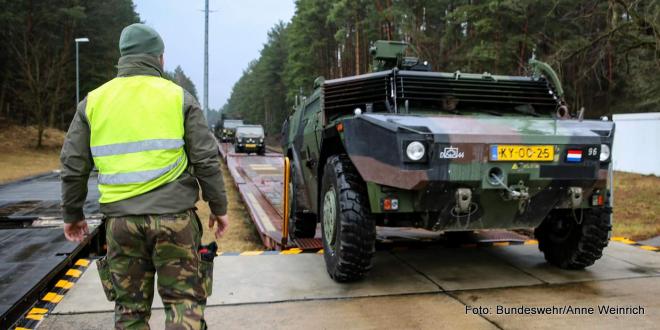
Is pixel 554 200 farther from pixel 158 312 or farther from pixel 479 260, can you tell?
pixel 158 312

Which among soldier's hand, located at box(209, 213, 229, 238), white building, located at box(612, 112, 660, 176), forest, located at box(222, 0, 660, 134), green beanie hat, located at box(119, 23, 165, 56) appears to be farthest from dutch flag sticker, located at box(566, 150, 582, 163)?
white building, located at box(612, 112, 660, 176)

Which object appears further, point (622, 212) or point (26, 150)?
point (26, 150)

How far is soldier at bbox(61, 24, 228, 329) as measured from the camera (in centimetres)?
258

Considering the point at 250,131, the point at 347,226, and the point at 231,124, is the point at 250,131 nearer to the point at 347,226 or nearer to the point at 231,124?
the point at 231,124

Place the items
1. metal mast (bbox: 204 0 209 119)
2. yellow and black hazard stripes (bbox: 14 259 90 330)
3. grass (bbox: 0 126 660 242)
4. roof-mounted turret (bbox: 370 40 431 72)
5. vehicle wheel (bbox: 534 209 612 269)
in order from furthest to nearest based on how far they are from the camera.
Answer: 1. metal mast (bbox: 204 0 209 119)
2. grass (bbox: 0 126 660 242)
3. roof-mounted turret (bbox: 370 40 431 72)
4. vehicle wheel (bbox: 534 209 612 269)
5. yellow and black hazard stripes (bbox: 14 259 90 330)

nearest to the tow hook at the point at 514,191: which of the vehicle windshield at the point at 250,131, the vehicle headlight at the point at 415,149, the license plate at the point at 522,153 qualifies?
the license plate at the point at 522,153

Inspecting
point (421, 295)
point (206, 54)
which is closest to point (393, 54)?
point (421, 295)

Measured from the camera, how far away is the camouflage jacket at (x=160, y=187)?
8.48 feet

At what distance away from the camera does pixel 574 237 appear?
482 centimetres

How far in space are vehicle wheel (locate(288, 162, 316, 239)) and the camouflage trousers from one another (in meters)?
3.93

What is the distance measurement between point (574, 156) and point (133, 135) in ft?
10.0

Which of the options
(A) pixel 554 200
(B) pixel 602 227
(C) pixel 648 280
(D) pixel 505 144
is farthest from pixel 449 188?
(C) pixel 648 280

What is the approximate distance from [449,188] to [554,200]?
0.92 metres

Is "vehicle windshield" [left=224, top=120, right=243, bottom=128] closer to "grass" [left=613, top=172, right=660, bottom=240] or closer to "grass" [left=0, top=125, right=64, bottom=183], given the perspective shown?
"grass" [left=0, top=125, right=64, bottom=183]
